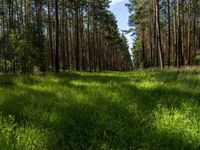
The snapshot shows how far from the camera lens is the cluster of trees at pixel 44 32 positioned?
25.8 metres

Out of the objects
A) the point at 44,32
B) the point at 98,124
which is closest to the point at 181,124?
the point at 98,124

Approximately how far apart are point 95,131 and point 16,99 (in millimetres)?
3357

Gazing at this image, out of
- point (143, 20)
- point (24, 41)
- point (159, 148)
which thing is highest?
point (143, 20)

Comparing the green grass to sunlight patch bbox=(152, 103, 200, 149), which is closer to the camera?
the green grass

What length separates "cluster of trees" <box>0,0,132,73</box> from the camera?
25.8 m

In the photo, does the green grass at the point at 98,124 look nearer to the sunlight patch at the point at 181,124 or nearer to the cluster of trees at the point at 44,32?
the sunlight patch at the point at 181,124

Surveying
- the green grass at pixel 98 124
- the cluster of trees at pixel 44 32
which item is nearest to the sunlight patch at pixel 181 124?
the green grass at pixel 98 124

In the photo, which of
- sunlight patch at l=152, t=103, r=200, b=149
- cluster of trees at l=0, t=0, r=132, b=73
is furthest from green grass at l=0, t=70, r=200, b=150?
cluster of trees at l=0, t=0, r=132, b=73

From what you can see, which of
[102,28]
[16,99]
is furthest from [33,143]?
[102,28]

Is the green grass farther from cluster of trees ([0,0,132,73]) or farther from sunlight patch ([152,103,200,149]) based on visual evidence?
cluster of trees ([0,0,132,73])

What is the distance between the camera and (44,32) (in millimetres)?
52438

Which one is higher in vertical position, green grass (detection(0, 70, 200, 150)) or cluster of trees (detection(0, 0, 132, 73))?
cluster of trees (detection(0, 0, 132, 73))

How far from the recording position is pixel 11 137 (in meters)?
5.06

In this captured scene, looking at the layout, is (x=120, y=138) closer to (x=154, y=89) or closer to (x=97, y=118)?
(x=97, y=118)
